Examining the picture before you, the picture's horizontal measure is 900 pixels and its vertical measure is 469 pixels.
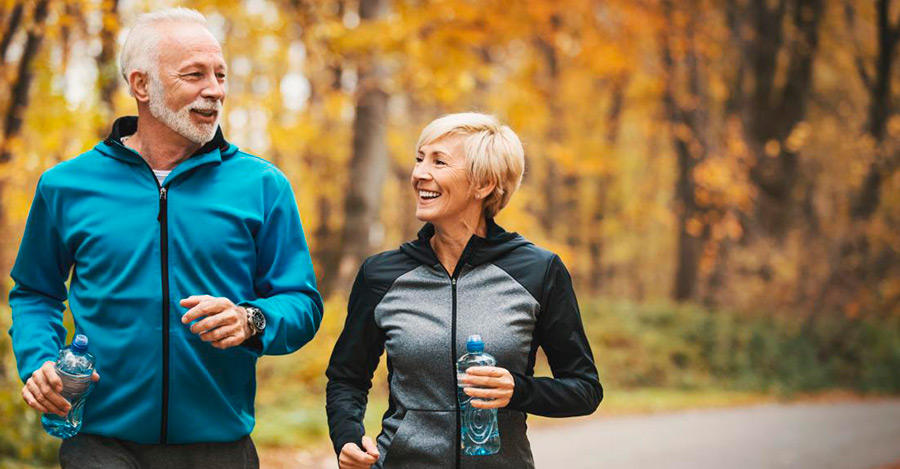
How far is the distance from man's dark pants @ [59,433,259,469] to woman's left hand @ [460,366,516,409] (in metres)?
0.82

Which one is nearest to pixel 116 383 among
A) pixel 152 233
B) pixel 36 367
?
pixel 36 367

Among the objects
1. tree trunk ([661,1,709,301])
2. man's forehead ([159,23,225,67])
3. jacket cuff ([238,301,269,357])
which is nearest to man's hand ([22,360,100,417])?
jacket cuff ([238,301,269,357])

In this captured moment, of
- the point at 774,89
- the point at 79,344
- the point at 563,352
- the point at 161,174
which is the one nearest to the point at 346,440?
the point at 563,352

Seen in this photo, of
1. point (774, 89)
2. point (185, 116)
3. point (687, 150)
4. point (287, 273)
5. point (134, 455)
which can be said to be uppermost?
point (185, 116)

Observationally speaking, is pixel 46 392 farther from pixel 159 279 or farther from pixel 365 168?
pixel 365 168

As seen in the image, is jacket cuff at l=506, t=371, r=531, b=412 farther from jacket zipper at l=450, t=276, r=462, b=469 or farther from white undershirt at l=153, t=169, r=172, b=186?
white undershirt at l=153, t=169, r=172, b=186

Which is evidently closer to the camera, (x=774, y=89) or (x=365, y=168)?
(x=365, y=168)

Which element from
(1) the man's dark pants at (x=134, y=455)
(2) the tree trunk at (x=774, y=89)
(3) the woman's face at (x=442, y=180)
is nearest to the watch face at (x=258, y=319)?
(1) the man's dark pants at (x=134, y=455)

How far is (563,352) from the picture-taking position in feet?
11.6

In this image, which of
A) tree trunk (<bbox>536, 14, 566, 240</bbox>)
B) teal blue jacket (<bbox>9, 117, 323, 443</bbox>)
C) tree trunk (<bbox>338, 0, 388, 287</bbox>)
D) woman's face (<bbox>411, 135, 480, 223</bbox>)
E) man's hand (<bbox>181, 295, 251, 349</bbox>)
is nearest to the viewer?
man's hand (<bbox>181, 295, 251, 349</bbox>)

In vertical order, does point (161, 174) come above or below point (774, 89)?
above

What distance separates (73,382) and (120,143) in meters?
0.81

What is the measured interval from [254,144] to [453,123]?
15.8 metres

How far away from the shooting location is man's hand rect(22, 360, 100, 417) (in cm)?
304
